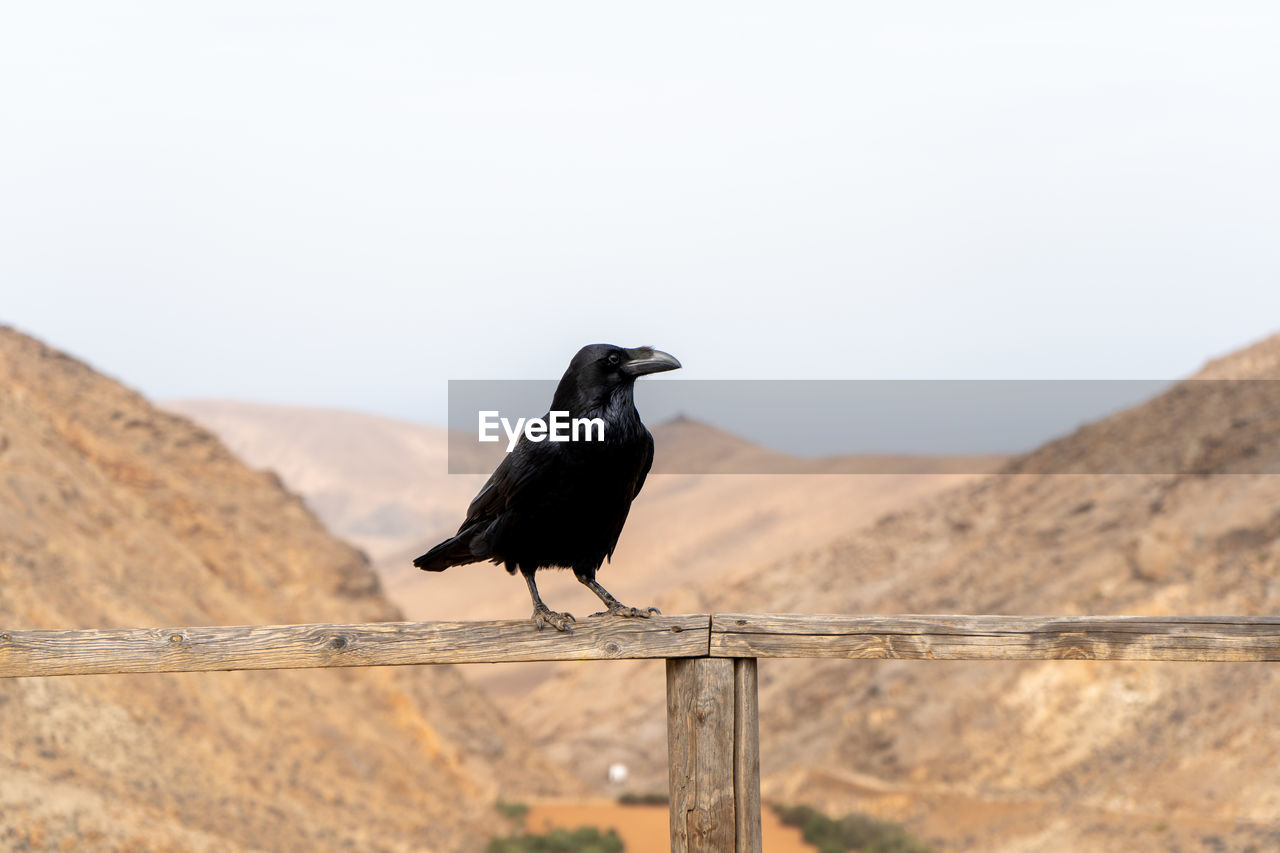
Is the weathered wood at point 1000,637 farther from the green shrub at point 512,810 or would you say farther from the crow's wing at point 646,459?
the green shrub at point 512,810

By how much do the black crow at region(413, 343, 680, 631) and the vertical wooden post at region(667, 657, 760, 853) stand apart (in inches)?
14.4

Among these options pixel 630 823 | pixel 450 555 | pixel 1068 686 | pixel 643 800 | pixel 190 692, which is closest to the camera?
pixel 450 555

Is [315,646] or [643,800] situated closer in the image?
[315,646]

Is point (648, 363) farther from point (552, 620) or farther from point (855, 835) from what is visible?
point (855, 835)

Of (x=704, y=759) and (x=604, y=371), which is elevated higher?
(x=604, y=371)

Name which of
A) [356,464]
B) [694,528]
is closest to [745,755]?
[694,528]

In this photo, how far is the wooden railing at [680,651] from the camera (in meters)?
3.40

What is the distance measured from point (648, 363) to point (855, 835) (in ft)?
45.7

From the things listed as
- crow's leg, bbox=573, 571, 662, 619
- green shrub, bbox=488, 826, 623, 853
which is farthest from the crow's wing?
green shrub, bbox=488, 826, 623, 853

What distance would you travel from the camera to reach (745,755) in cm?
343

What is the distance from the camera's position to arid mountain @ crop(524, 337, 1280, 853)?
1486 cm

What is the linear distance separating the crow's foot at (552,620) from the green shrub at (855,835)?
1286 centimetres

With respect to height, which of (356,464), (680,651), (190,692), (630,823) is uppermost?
(356,464)

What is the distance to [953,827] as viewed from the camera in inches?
647
